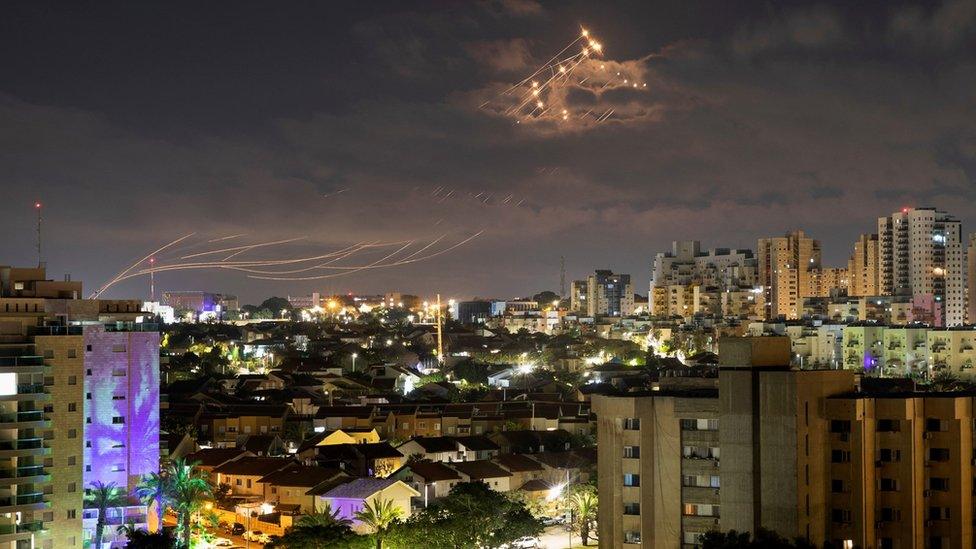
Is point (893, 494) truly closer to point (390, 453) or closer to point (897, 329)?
Result: point (390, 453)

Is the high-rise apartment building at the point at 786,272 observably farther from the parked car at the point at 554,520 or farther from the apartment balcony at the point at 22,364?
the apartment balcony at the point at 22,364

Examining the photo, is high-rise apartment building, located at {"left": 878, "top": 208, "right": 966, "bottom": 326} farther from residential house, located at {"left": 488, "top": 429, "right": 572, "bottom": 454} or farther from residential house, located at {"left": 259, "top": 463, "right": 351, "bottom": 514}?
residential house, located at {"left": 259, "top": 463, "right": 351, "bottom": 514}

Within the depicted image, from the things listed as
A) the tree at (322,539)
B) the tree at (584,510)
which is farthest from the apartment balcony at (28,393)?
the tree at (584,510)

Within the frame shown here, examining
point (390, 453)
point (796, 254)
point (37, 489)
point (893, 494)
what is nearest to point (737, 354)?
point (893, 494)

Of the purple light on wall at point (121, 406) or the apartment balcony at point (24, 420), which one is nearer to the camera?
the apartment balcony at point (24, 420)

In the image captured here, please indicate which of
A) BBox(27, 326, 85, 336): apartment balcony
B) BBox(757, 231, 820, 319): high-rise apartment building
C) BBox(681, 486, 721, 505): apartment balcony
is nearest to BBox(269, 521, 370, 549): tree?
BBox(27, 326, 85, 336): apartment balcony

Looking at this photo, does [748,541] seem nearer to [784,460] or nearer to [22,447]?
[784,460]
